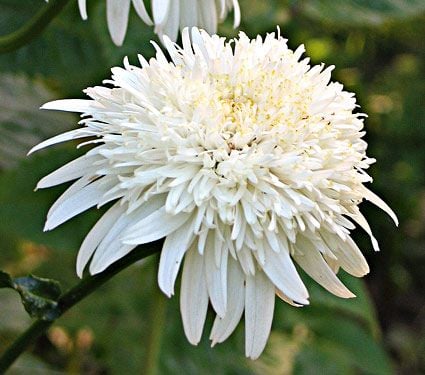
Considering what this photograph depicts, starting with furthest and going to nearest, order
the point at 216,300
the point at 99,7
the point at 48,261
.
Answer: the point at 48,261 → the point at 99,7 → the point at 216,300

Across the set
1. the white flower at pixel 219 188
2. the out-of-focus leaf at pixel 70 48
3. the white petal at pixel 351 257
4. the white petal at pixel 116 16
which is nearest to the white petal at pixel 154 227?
the white flower at pixel 219 188

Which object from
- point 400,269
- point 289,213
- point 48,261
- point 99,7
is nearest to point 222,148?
point 289,213

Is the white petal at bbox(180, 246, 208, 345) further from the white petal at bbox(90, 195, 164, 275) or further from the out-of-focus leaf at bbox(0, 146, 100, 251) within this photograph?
the out-of-focus leaf at bbox(0, 146, 100, 251)

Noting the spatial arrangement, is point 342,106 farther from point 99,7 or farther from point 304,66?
point 99,7

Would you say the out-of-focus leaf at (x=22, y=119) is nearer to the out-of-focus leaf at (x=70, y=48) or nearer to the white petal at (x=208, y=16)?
the out-of-focus leaf at (x=70, y=48)

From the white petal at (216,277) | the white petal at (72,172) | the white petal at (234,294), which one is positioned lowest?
the white petal at (234,294)

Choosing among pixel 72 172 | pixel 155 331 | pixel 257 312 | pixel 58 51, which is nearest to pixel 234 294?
pixel 257 312
